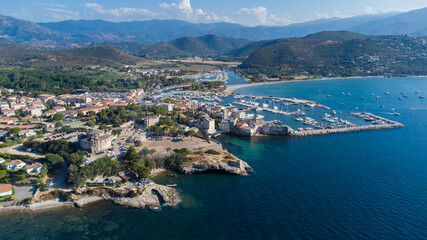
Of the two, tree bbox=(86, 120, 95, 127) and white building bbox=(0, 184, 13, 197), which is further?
tree bbox=(86, 120, 95, 127)

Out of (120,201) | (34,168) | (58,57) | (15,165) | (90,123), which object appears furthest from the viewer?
(58,57)

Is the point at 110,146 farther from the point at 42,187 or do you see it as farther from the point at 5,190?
the point at 5,190

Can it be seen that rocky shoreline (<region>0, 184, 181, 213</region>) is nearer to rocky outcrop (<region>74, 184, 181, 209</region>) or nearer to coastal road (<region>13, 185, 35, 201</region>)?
rocky outcrop (<region>74, 184, 181, 209</region>)

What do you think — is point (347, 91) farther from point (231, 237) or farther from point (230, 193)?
point (231, 237)

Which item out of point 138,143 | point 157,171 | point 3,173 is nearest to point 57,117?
point 138,143

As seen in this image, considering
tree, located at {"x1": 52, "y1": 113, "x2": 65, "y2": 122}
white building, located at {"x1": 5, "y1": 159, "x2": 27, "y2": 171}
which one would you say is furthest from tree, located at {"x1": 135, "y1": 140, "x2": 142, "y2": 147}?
tree, located at {"x1": 52, "y1": 113, "x2": 65, "y2": 122}
